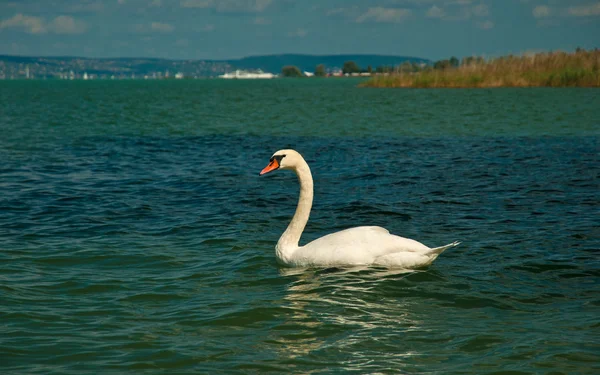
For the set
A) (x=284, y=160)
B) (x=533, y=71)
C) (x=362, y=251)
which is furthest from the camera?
(x=533, y=71)

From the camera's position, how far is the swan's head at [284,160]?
909 cm

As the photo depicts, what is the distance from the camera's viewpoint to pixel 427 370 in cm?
591

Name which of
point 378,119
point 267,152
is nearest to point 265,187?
point 267,152

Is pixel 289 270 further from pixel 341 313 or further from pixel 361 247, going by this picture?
pixel 341 313

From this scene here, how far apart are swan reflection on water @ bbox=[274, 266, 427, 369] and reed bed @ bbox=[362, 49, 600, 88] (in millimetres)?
45830

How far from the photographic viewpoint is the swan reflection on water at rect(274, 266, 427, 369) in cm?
649

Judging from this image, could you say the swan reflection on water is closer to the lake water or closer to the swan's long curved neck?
the lake water

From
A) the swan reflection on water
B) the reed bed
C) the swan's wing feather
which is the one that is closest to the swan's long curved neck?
the swan reflection on water

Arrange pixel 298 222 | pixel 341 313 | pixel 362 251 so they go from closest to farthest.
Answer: pixel 341 313, pixel 362 251, pixel 298 222

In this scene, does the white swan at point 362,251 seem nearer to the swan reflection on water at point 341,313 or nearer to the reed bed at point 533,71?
the swan reflection on water at point 341,313

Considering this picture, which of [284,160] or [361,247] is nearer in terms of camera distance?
[361,247]

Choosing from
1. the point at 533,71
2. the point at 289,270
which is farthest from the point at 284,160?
the point at 533,71

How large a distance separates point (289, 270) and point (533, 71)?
48819mm

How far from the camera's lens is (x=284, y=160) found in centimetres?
923
